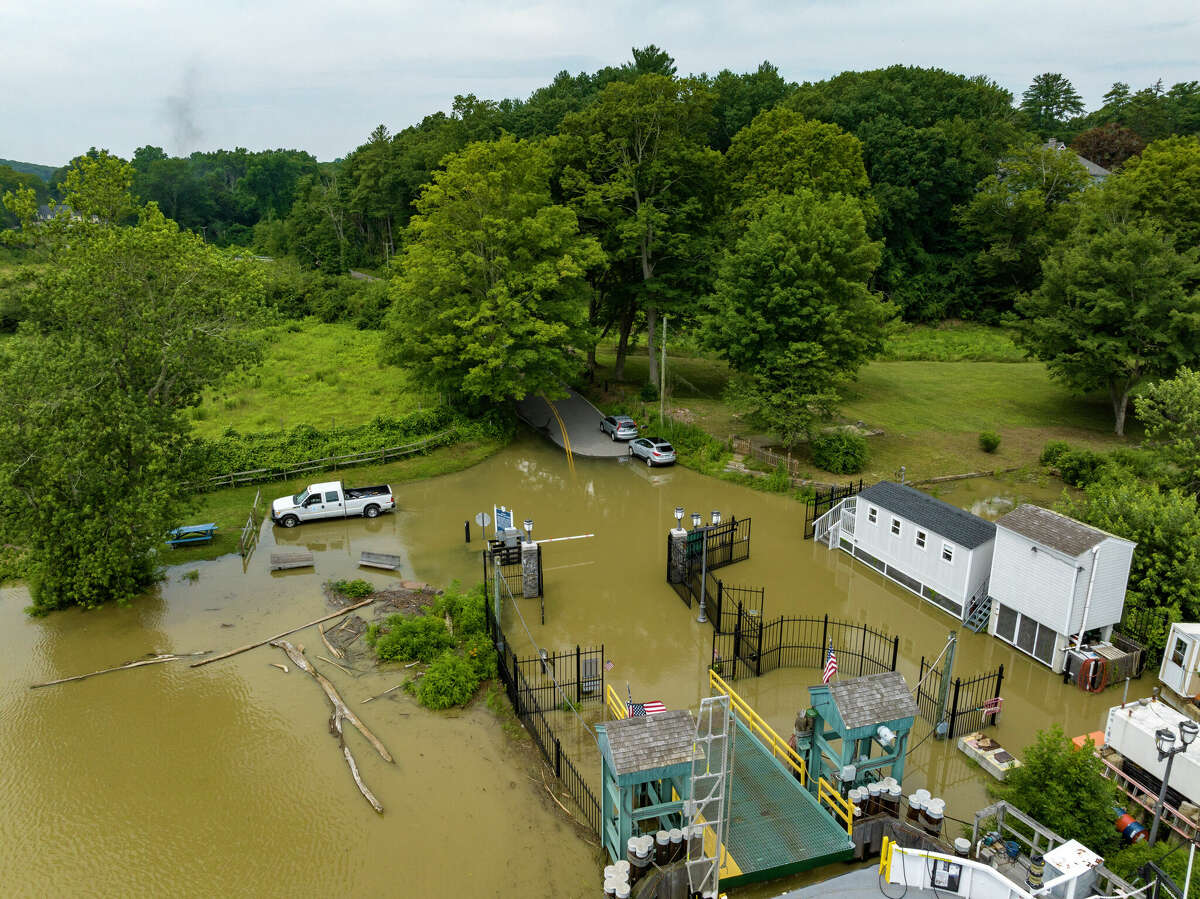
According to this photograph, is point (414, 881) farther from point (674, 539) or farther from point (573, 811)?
point (674, 539)

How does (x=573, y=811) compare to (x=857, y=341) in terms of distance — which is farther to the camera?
(x=857, y=341)

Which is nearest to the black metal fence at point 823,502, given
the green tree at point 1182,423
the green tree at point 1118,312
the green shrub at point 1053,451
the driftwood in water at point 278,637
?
the green tree at point 1182,423

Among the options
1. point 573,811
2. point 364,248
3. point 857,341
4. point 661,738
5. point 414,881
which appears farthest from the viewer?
point 364,248

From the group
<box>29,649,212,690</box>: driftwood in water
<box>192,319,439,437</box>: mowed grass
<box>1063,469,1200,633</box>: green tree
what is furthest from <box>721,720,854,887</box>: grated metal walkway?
<box>192,319,439,437</box>: mowed grass

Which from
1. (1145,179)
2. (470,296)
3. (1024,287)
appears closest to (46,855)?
(470,296)

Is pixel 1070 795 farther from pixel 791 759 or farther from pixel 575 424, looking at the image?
pixel 575 424

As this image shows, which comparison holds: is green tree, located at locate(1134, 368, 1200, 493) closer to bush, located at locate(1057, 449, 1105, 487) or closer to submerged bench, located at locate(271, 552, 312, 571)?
bush, located at locate(1057, 449, 1105, 487)

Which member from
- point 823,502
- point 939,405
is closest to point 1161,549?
point 823,502
